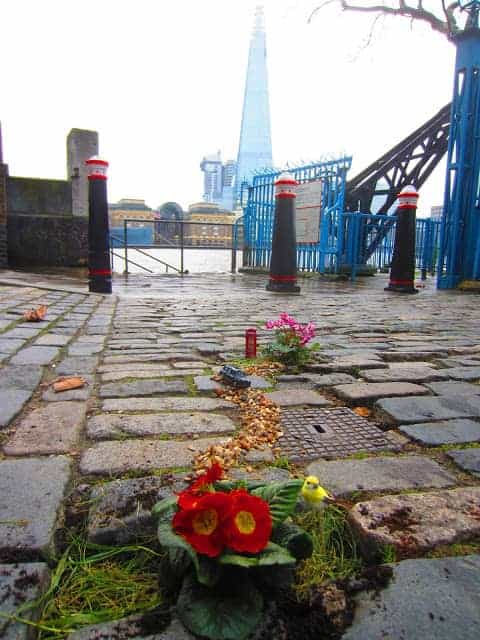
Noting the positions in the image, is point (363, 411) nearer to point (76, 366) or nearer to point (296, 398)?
point (296, 398)

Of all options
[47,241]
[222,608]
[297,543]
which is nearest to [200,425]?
[297,543]

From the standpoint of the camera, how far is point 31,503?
4.36ft

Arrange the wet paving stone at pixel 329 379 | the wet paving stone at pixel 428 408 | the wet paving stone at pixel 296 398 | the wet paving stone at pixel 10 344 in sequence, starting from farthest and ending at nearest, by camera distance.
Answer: the wet paving stone at pixel 10 344, the wet paving stone at pixel 329 379, the wet paving stone at pixel 296 398, the wet paving stone at pixel 428 408

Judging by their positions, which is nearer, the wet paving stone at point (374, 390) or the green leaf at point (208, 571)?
the green leaf at point (208, 571)

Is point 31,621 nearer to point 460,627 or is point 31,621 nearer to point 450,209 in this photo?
point 460,627

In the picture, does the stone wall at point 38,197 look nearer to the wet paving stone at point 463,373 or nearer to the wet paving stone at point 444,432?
the wet paving stone at point 463,373

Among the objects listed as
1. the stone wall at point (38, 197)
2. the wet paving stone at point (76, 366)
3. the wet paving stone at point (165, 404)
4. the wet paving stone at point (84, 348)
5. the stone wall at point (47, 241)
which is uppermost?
the stone wall at point (38, 197)

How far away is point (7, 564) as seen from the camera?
1073 mm

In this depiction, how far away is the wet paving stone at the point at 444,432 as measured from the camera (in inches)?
74.2

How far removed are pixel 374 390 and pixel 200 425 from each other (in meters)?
1.00

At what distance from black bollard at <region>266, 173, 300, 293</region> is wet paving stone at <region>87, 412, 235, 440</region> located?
6614 mm

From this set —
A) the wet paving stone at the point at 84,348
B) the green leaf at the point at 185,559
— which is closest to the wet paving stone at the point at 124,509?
the green leaf at the point at 185,559

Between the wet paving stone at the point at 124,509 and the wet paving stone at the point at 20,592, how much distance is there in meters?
0.17

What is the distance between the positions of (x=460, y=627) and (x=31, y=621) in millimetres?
811
